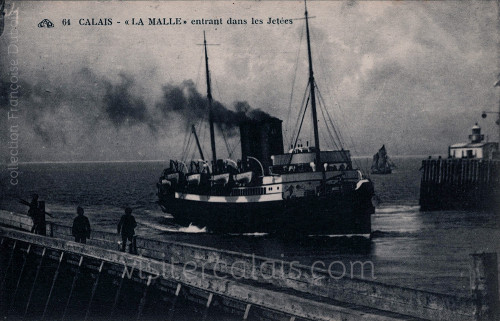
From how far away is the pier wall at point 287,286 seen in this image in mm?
7453

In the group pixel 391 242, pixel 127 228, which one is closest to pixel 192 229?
pixel 391 242

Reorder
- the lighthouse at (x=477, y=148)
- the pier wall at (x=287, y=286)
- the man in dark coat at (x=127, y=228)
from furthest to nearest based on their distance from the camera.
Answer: the lighthouse at (x=477, y=148)
the man in dark coat at (x=127, y=228)
the pier wall at (x=287, y=286)

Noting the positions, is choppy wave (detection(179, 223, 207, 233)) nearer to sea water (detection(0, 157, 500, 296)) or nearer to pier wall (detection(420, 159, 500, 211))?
sea water (detection(0, 157, 500, 296))

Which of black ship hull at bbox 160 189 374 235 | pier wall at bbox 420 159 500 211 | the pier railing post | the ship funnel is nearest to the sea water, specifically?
black ship hull at bbox 160 189 374 235

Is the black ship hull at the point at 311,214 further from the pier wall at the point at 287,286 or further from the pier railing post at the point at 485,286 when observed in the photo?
the pier railing post at the point at 485,286

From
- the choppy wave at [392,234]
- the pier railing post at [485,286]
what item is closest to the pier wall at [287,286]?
the pier railing post at [485,286]

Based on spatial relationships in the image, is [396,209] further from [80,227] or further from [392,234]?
[80,227]

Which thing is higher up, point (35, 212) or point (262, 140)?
point (262, 140)

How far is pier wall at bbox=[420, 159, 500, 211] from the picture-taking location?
41062 millimetres

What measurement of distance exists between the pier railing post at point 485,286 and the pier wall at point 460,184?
34721mm

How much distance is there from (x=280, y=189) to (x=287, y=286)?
69.4ft

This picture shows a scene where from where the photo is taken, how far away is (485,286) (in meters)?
7.23

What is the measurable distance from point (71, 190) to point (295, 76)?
5293cm

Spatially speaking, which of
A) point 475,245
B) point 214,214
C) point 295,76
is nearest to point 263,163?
point 214,214
